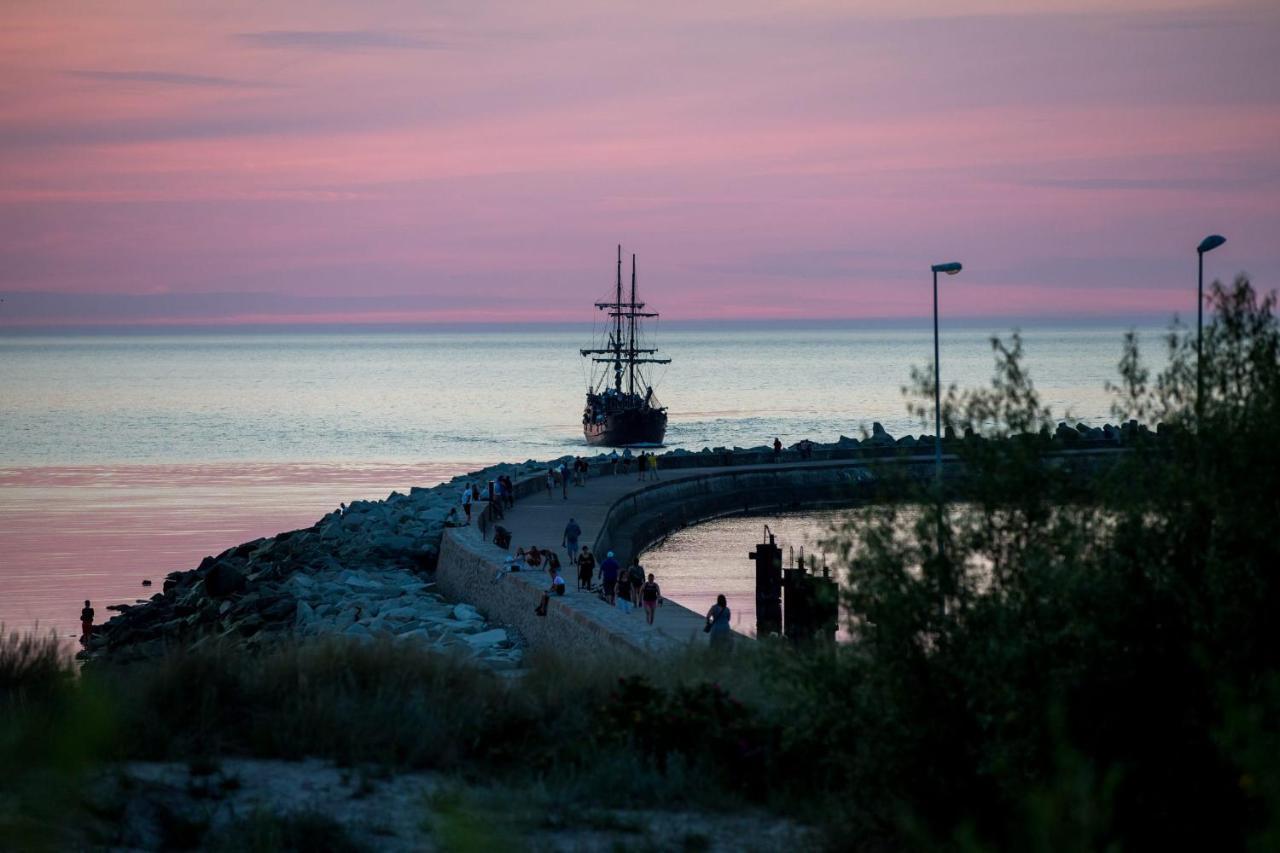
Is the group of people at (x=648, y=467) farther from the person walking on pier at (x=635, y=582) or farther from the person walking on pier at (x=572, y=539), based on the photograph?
the person walking on pier at (x=635, y=582)

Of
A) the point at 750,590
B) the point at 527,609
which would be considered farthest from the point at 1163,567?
the point at 750,590

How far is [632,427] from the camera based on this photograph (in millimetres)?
92000


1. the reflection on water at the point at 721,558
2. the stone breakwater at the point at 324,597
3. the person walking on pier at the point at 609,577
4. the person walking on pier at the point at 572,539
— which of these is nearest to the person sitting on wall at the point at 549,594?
the stone breakwater at the point at 324,597

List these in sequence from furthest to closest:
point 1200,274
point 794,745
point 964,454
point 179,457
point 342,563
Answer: point 179,457
point 342,563
point 1200,274
point 794,745
point 964,454

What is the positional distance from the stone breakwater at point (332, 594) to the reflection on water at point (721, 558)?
4.66m

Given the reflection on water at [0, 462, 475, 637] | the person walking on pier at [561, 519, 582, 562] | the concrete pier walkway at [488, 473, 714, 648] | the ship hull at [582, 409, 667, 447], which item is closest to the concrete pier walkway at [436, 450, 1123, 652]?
the concrete pier walkway at [488, 473, 714, 648]

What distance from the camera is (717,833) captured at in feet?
31.3

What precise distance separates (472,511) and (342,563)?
350 centimetres

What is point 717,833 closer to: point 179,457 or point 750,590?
point 750,590

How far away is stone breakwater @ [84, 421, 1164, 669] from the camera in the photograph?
25.0m

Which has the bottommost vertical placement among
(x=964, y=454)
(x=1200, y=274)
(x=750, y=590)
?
(x=750, y=590)

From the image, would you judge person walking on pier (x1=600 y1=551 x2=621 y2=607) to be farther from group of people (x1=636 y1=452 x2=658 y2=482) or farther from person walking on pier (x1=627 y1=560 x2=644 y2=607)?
group of people (x1=636 y1=452 x2=658 y2=482)

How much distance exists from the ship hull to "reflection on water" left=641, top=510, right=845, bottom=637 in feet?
121

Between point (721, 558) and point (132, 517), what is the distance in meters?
24.9
